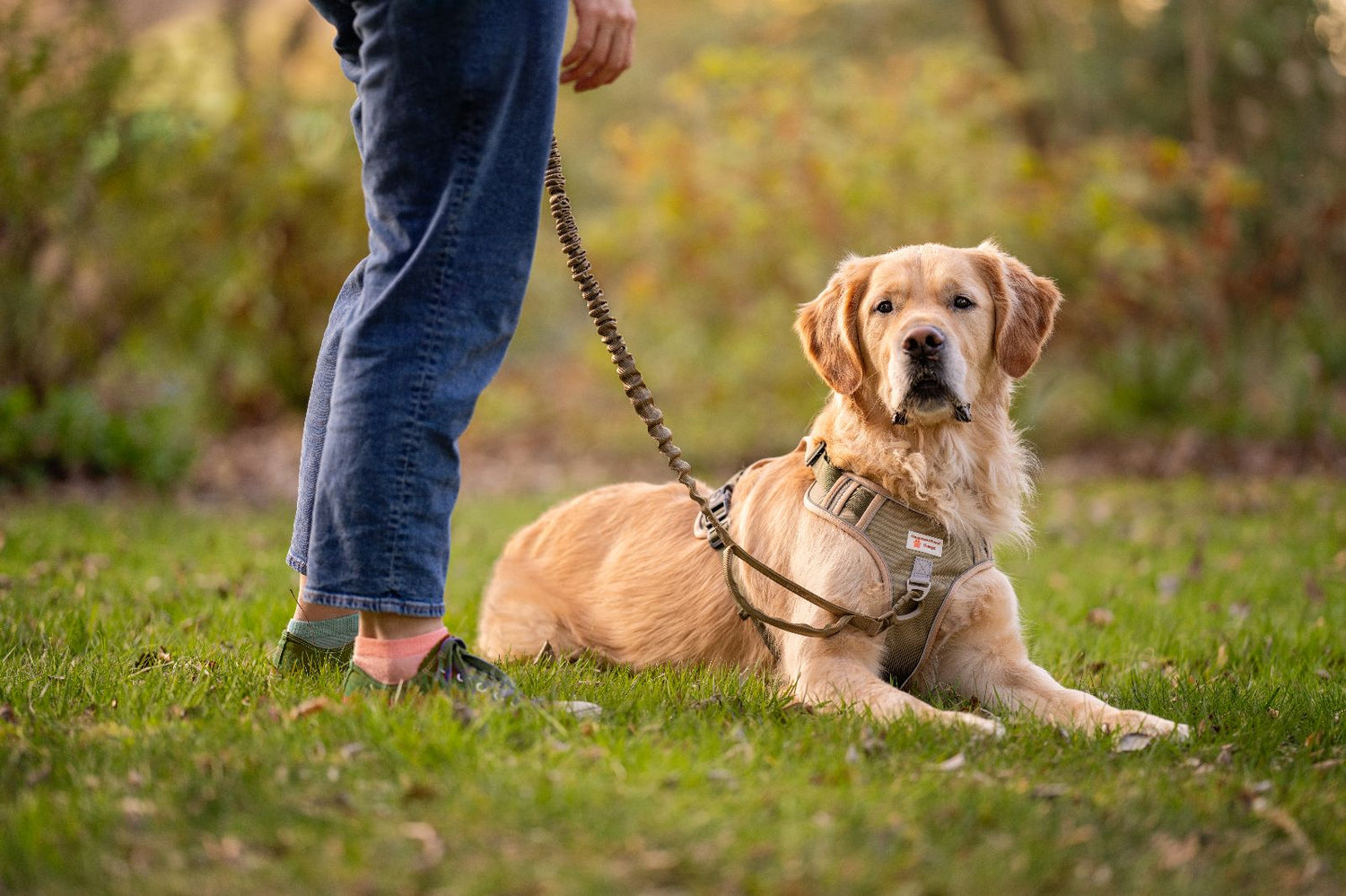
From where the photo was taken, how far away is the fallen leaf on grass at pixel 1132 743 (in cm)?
262

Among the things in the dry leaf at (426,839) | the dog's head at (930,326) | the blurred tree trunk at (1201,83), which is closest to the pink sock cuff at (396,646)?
the dry leaf at (426,839)

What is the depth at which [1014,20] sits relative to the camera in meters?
13.5

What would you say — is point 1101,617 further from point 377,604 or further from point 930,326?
point 377,604

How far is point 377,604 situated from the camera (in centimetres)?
245

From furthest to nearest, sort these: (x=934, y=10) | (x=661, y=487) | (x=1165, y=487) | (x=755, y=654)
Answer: (x=934, y=10) < (x=1165, y=487) < (x=661, y=487) < (x=755, y=654)

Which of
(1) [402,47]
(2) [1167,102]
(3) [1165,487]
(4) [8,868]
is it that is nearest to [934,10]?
(2) [1167,102]

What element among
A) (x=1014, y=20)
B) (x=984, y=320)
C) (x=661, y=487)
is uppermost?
(x=1014, y=20)

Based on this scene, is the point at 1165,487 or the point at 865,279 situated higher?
the point at 865,279

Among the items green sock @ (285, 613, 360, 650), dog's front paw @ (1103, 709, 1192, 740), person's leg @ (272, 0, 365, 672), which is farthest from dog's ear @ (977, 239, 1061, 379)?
green sock @ (285, 613, 360, 650)

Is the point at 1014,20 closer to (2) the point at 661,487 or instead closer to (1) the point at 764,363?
(1) the point at 764,363

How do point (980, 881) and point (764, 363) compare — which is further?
point (764, 363)

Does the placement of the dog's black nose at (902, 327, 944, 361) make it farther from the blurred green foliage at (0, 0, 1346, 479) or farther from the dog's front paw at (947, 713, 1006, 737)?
the blurred green foliage at (0, 0, 1346, 479)

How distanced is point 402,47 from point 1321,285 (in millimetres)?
10733

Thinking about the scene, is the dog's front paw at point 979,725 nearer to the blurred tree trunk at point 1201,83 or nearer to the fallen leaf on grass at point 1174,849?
the fallen leaf on grass at point 1174,849
